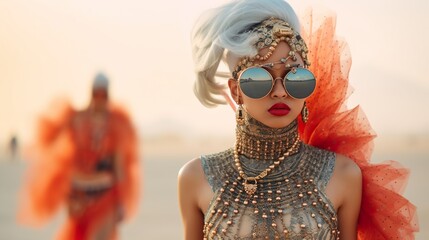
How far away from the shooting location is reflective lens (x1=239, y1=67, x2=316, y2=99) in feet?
12.1

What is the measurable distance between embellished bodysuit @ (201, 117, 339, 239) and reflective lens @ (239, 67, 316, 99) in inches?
7.5

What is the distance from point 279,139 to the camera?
386cm

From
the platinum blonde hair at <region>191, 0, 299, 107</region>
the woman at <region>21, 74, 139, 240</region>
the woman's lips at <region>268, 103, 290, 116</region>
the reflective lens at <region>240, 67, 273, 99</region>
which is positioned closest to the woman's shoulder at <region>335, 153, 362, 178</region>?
the woman's lips at <region>268, 103, 290, 116</region>

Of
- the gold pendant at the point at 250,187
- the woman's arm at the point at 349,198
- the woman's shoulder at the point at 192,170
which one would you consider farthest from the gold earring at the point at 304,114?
the woman's shoulder at the point at 192,170

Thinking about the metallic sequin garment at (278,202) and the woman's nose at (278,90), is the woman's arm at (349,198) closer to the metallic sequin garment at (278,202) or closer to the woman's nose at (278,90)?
the metallic sequin garment at (278,202)

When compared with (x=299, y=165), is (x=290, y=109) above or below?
above

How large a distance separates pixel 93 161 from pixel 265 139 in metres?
5.15

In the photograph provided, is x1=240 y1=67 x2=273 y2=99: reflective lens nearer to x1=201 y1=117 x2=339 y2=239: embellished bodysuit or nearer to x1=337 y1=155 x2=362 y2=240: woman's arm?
x1=201 y1=117 x2=339 y2=239: embellished bodysuit

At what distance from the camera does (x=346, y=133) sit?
4070mm

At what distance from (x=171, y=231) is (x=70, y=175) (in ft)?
9.72

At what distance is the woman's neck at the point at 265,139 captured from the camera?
386 cm

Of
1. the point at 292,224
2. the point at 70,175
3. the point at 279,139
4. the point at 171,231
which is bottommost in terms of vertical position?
the point at 171,231

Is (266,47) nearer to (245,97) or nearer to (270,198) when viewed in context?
(245,97)

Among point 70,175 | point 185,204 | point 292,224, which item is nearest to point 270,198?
point 292,224
